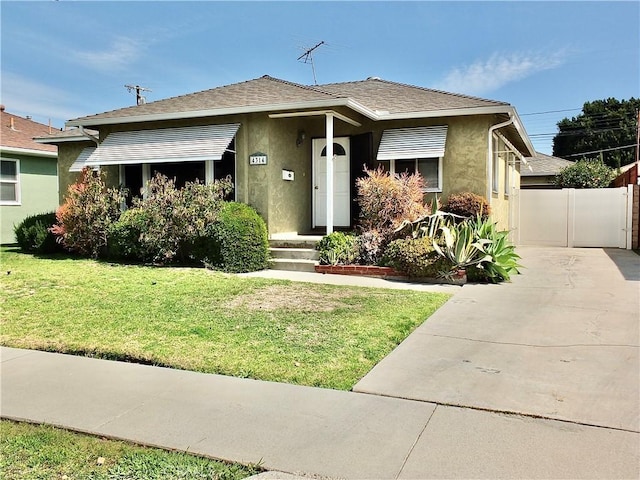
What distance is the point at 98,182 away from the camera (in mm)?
12234

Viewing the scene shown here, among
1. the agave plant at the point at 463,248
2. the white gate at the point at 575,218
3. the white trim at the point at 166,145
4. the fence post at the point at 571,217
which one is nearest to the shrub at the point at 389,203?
the agave plant at the point at 463,248

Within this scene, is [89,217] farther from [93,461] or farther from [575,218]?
[575,218]

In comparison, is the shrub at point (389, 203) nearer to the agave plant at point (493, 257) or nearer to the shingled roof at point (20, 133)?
the agave plant at point (493, 257)

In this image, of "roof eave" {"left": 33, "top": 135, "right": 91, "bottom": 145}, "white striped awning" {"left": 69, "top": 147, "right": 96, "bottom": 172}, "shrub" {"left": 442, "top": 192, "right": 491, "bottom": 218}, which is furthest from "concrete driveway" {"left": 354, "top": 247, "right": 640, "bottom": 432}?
"roof eave" {"left": 33, "top": 135, "right": 91, "bottom": 145}

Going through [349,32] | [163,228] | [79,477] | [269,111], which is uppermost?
[349,32]

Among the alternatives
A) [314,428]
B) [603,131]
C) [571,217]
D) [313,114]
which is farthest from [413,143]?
[603,131]

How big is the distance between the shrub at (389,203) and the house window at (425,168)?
1694 millimetres

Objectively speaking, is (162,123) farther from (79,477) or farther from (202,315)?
(79,477)

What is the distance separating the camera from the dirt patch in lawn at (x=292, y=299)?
271 inches

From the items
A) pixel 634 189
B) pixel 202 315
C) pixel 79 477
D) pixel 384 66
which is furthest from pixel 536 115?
pixel 79 477

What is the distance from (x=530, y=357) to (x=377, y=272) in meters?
4.97

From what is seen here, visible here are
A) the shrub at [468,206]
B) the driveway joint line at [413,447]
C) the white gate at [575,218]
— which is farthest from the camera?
the white gate at [575,218]

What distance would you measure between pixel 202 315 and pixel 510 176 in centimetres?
1326

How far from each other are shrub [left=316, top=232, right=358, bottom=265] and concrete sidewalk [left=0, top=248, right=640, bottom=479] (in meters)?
4.45
